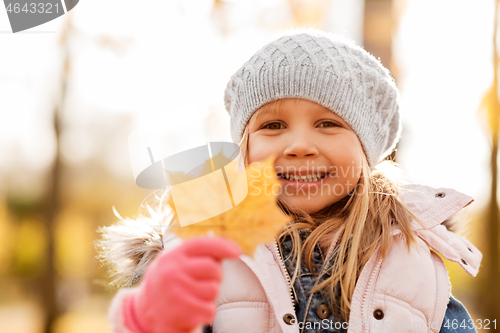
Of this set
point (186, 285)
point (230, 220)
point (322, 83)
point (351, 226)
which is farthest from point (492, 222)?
point (186, 285)

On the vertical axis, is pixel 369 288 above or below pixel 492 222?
above

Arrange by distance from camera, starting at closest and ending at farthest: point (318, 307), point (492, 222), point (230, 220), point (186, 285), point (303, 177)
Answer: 1. point (186, 285)
2. point (230, 220)
3. point (318, 307)
4. point (303, 177)
5. point (492, 222)

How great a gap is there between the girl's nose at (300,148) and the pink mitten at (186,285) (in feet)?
2.15

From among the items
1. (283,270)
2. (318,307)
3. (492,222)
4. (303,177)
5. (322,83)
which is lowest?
(492,222)

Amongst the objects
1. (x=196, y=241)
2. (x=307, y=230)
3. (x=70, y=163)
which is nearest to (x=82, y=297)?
(x=70, y=163)

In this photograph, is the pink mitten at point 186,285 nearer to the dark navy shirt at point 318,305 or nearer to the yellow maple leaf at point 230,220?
the yellow maple leaf at point 230,220

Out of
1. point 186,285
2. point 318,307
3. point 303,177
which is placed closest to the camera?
point 186,285

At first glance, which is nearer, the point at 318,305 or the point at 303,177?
the point at 318,305

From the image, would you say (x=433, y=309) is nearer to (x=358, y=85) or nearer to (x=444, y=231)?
(x=444, y=231)

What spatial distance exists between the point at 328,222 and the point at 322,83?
503 mm

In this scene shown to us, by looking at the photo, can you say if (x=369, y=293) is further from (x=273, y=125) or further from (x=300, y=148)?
(x=273, y=125)

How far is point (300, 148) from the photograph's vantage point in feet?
3.70

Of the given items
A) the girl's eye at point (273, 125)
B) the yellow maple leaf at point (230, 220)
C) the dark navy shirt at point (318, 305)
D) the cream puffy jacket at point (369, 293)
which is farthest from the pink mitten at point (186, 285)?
the girl's eye at point (273, 125)

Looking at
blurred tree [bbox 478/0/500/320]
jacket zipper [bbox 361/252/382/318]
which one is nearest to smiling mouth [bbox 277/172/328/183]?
jacket zipper [bbox 361/252/382/318]
